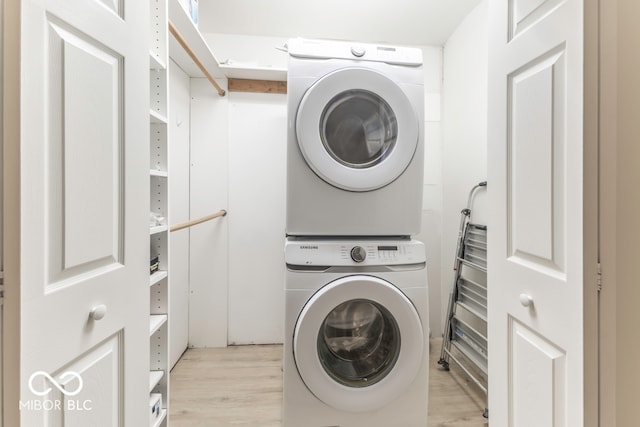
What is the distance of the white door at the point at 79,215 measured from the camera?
0.53 meters

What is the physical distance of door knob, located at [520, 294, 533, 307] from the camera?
31.5 inches

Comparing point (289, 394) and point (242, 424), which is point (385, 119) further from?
point (242, 424)

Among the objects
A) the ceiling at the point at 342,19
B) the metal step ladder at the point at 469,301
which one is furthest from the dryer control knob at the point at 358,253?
the ceiling at the point at 342,19

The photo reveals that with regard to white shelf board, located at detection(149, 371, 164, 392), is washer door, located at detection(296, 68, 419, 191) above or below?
above

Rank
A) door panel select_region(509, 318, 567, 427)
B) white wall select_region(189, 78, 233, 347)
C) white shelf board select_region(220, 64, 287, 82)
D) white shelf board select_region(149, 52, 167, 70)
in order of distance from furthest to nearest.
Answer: white wall select_region(189, 78, 233, 347), white shelf board select_region(220, 64, 287, 82), white shelf board select_region(149, 52, 167, 70), door panel select_region(509, 318, 567, 427)

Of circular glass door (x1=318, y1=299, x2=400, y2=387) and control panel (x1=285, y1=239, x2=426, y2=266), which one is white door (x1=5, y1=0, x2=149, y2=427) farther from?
circular glass door (x1=318, y1=299, x2=400, y2=387)

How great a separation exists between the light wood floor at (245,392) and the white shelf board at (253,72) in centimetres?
196

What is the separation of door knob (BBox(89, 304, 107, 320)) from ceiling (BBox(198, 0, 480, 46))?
1911 millimetres

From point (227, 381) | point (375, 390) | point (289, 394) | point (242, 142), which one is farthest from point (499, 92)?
point (227, 381)

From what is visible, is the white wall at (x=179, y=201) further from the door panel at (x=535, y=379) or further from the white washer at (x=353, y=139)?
the door panel at (x=535, y=379)

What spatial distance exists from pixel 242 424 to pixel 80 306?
3.83 ft

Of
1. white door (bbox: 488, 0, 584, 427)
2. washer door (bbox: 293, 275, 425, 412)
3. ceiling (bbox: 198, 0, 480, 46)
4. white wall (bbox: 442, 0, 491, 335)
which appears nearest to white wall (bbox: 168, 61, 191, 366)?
ceiling (bbox: 198, 0, 480, 46)

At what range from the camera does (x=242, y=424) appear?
1.46 m

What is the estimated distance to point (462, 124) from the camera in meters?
2.05
